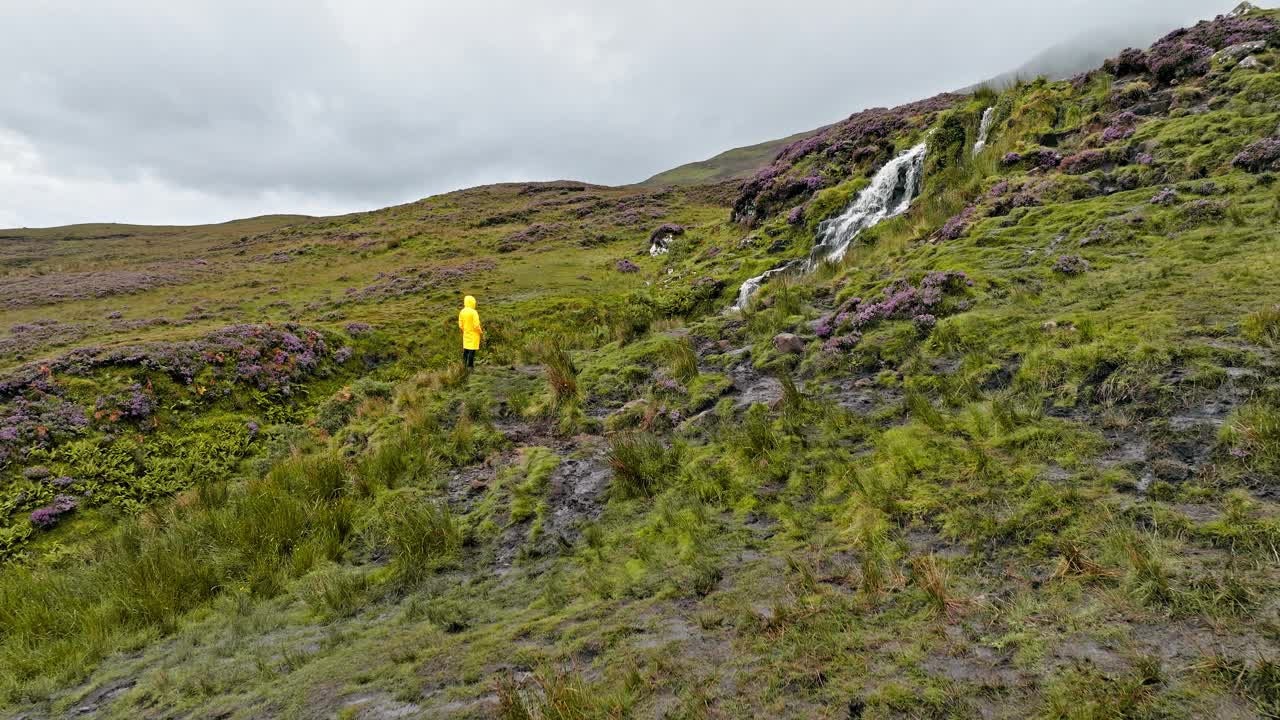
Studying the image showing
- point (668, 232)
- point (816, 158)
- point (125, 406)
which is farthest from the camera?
point (668, 232)

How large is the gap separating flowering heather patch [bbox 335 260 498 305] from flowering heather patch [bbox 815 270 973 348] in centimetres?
2733

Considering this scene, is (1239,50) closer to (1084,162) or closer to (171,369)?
(1084,162)

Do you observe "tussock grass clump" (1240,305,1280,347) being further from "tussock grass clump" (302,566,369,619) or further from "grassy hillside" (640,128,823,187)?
"grassy hillside" (640,128,823,187)

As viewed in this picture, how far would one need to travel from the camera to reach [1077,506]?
478 centimetres

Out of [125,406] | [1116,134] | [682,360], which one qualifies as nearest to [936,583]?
[682,360]

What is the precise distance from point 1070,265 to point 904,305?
2593 millimetres

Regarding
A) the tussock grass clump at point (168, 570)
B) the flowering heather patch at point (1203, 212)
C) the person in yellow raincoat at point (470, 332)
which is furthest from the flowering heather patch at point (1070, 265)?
the person in yellow raincoat at point (470, 332)

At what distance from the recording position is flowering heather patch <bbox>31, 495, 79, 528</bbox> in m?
10.7

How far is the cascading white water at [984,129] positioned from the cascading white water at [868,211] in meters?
1.63

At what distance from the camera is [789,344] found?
10.7 m

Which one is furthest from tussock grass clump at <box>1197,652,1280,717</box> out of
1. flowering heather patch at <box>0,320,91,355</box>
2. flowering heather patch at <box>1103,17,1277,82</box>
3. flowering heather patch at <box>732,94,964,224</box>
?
flowering heather patch at <box>0,320,91,355</box>

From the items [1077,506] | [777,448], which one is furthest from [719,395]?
[1077,506]

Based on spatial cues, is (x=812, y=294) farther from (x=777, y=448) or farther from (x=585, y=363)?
(x=777, y=448)

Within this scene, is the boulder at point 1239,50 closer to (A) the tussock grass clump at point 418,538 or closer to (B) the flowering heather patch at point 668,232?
(A) the tussock grass clump at point 418,538
